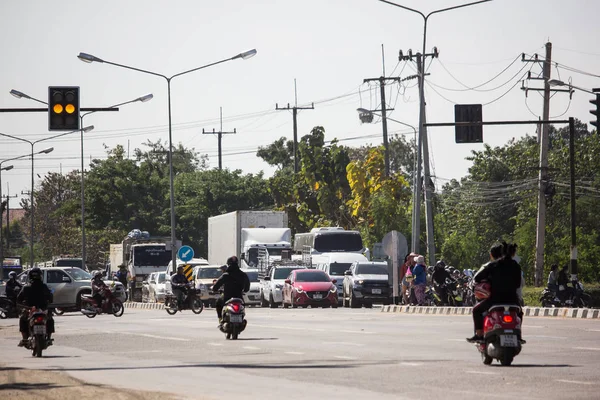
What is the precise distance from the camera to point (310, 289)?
4884cm

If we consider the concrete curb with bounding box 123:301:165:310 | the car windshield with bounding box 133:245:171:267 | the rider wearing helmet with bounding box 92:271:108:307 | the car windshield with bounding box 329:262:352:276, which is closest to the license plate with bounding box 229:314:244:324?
the rider wearing helmet with bounding box 92:271:108:307

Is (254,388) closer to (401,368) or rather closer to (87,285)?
(401,368)

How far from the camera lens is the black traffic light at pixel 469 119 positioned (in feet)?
118

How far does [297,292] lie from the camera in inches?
1921

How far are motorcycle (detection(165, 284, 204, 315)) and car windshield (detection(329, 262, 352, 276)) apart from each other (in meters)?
11.2

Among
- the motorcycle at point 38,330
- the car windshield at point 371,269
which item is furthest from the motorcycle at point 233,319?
the car windshield at point 371,269

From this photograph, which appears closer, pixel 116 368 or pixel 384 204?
pixel 116 368

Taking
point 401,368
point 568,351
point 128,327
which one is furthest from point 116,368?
point 128,327

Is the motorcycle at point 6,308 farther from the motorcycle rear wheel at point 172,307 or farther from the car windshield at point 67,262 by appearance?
the car windshield at point 67,262

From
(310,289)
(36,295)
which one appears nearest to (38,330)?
(36,295)

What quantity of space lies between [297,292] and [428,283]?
684 cm

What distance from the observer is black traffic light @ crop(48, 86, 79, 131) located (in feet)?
92.5

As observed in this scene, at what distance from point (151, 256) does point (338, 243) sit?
11.3 meters

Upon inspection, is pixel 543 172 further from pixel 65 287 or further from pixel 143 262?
pixel 143 262
